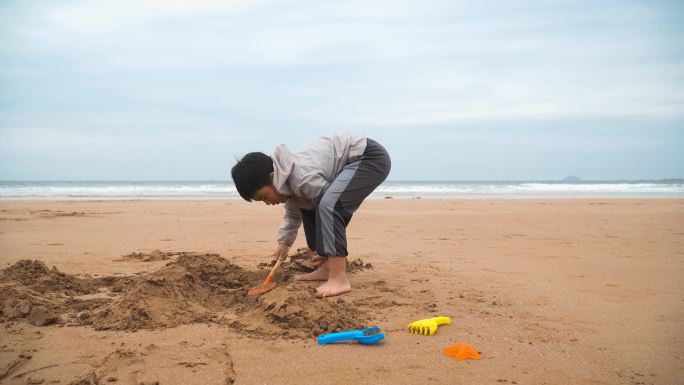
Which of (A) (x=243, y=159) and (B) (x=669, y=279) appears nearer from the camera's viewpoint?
(A) (x=243, y=159)

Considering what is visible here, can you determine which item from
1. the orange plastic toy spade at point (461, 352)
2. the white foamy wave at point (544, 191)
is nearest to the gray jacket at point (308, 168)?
the orange plastic toy spade at point (461, 352)

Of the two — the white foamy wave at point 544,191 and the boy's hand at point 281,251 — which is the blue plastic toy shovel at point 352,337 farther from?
the white foamy wave at point 544,191

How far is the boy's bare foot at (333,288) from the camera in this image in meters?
3.10

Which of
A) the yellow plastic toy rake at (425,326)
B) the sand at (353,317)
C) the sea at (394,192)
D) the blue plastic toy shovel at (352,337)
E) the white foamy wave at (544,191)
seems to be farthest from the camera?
the white foamy wave at (544,191)

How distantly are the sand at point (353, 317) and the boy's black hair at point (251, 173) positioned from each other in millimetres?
642

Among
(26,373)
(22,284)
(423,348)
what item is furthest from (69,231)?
(423,348)

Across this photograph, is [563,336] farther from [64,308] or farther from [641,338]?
[64,308]

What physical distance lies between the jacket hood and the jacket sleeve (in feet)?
1.61

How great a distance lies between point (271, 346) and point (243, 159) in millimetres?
1341

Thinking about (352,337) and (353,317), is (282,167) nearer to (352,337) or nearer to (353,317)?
(353,317)

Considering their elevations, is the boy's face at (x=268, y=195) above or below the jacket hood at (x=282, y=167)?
below

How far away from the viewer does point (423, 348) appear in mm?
2178

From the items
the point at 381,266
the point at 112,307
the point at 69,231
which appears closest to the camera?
the point at 112,307

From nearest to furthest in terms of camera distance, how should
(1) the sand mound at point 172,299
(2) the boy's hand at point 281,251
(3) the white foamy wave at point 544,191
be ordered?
(1) the sand mound at point 172,299
(2) the boy's hand at point 281,251
(3) the white foamy wave at point 544,191
